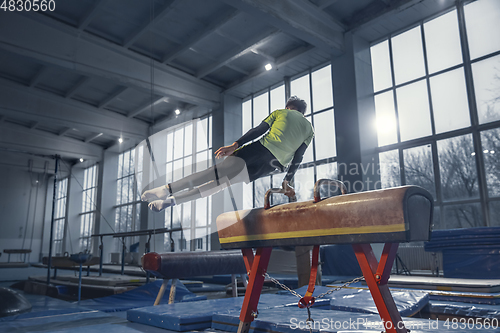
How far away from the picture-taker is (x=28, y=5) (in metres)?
7.43

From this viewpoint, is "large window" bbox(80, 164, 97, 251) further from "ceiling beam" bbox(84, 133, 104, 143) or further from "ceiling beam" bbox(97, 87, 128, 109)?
"ceiling beam" bbox(97, 87, 128, 109)

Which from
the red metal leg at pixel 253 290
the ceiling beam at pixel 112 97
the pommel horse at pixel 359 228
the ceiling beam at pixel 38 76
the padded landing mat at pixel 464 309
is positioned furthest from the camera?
the ceiling beam at pixel 112 97

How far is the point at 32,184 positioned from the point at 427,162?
20.1 meters

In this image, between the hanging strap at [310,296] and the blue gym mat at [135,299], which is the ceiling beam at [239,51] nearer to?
the blue gym mat at [135,299]

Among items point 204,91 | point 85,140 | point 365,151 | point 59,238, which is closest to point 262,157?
point 365,151

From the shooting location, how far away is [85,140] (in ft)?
52.5

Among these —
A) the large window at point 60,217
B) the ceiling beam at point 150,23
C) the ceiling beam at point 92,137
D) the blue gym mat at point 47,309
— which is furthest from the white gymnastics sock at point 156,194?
the large window at point 60,217

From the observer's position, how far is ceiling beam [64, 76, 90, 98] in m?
10.7

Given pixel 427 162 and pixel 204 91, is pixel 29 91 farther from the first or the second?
pixel 427 162

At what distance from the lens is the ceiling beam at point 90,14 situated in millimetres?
7552

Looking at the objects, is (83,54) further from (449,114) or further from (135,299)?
(449,114)

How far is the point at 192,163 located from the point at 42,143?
7342 millimetres

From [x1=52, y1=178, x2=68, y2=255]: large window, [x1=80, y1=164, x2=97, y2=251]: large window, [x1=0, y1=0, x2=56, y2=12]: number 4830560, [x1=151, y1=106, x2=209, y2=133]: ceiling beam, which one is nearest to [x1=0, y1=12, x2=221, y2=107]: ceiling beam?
[x1=0, y1=0, x2=56, y2=12]: number 4830560

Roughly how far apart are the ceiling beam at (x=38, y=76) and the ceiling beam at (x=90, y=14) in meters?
2.61
